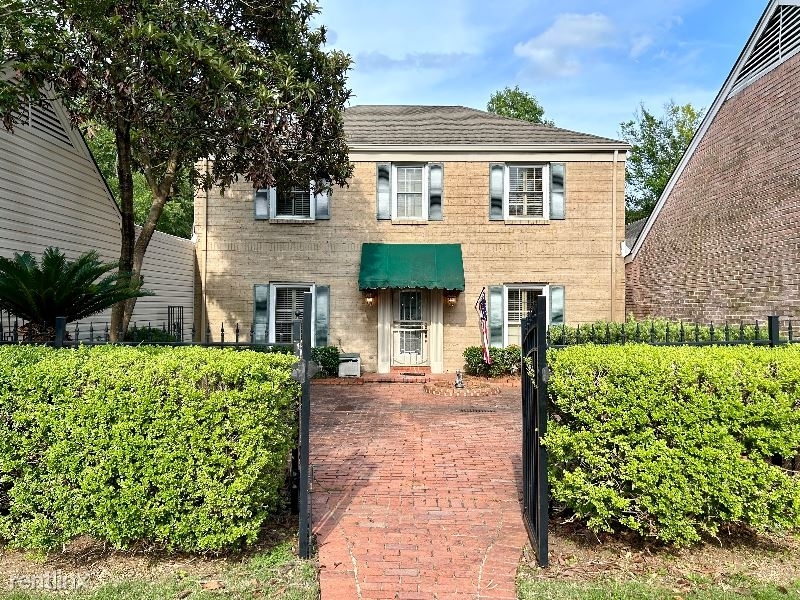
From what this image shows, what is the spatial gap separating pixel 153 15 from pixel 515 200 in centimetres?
979

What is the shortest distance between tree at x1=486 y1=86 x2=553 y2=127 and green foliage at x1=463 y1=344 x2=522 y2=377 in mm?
24095

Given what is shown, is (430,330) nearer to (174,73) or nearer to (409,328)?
(409,328)

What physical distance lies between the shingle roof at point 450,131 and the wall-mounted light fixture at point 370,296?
13.0ft

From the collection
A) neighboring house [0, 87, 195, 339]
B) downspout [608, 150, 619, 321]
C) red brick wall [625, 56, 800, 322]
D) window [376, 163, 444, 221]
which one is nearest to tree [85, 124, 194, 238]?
window [376, 163, 444, 221]

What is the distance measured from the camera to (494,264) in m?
14.7

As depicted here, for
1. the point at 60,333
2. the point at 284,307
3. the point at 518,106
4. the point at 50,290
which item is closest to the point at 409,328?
the point at 284,307

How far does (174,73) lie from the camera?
7895 mm

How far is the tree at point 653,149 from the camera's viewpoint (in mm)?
33344

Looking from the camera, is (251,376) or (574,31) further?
(574,31)

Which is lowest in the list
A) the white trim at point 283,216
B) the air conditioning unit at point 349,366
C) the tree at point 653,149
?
the air conditioning unit at point 349,366

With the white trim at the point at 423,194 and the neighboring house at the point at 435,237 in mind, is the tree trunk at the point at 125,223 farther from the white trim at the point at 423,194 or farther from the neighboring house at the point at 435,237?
the white trim at the point at 423,194

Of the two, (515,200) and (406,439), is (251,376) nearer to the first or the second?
(406,439)

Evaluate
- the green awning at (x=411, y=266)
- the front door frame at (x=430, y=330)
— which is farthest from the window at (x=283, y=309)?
the front door frame at (x=430, y=330)

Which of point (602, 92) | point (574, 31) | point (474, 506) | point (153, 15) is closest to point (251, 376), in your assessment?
point (474, 506)
